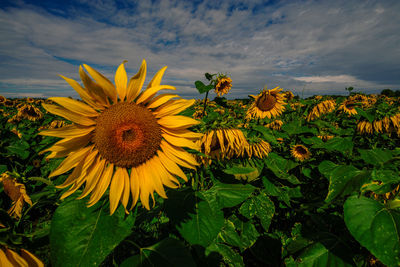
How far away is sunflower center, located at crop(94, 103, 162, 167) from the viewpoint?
4.37ft

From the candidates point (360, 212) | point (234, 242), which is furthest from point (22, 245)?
point (360, 212)

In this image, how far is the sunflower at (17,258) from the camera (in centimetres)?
93

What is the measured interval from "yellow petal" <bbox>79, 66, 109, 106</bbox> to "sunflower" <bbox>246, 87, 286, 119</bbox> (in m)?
4.63

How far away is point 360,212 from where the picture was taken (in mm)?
1312

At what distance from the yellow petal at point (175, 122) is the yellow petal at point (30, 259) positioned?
3.56 feet

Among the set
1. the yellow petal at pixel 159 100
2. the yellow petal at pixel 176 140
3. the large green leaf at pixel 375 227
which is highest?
the yellow petal at pixel 159 100

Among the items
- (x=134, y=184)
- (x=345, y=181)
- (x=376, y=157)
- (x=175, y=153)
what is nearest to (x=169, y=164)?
(x=175, y=153)

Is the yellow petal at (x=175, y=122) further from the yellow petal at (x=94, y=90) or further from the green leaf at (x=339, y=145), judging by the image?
the green leaf at (x=339, y=145)

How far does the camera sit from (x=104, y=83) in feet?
3.85

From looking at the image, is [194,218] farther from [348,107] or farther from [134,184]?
[348,107]

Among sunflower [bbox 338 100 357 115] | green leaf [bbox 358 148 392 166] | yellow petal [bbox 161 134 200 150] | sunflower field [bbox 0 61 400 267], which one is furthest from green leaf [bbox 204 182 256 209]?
sunflower [bbox 338 100 357 115]

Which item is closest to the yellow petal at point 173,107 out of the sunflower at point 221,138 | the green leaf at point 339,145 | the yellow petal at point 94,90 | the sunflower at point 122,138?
the sunflower at point 122,138

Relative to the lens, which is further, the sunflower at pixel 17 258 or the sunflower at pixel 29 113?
the sunflower at pixel 29 113

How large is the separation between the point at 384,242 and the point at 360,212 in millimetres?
196
